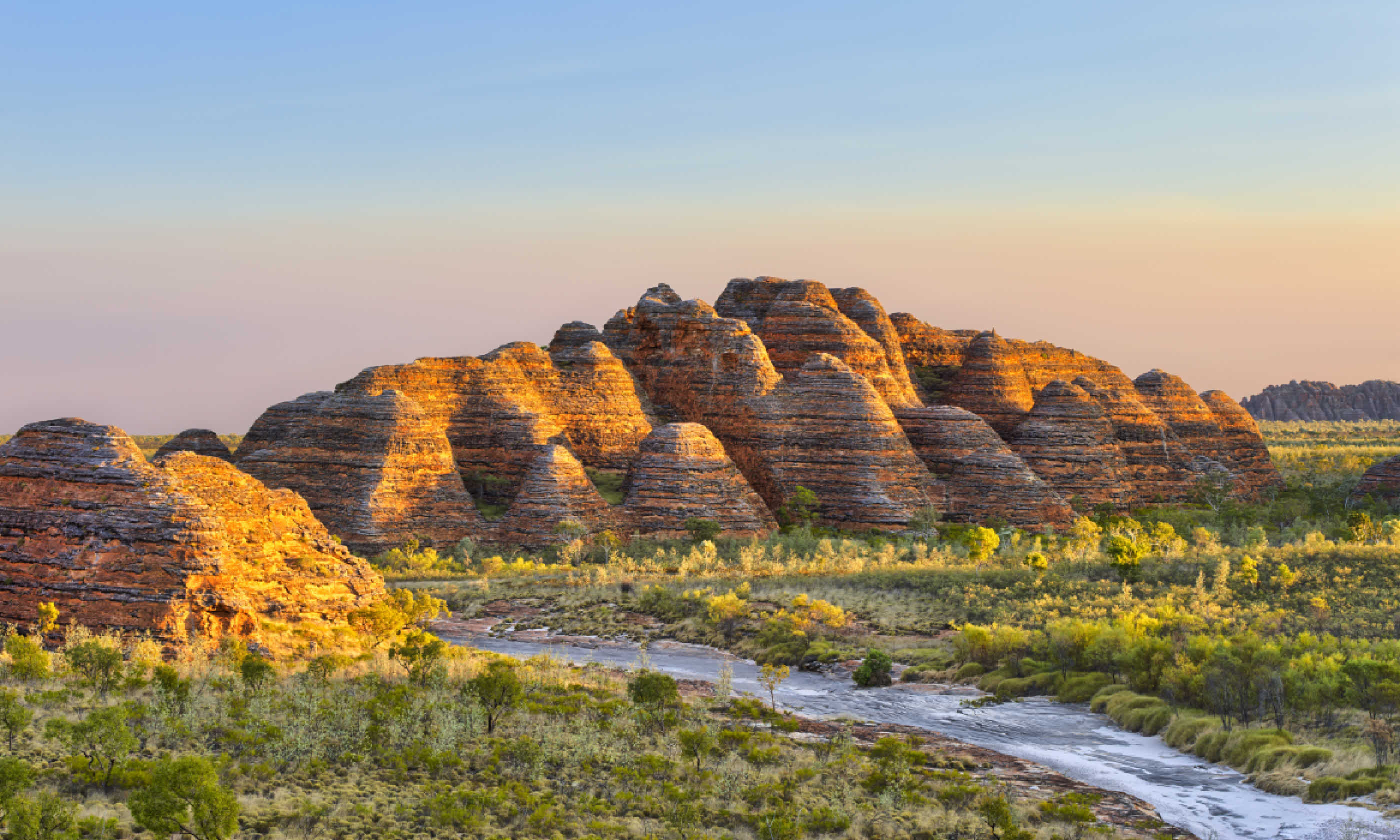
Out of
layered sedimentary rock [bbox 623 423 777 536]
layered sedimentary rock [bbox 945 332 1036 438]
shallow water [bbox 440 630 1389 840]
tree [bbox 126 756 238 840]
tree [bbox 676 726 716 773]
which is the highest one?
layered sedimentary rock [bbox 945 332 1036 438]

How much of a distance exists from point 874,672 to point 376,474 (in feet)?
96.5

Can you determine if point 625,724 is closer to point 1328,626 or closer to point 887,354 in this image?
point 1328,626

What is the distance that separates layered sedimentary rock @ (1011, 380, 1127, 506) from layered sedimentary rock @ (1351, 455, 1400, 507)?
12751 mm

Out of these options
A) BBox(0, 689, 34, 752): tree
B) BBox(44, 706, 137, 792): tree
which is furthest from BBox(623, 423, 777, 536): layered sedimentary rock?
BBox(44, 706, 137, 792): tree

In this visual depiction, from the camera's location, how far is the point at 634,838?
1647 cm

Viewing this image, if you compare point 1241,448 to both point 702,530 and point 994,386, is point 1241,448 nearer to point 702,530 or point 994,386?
point 994,386

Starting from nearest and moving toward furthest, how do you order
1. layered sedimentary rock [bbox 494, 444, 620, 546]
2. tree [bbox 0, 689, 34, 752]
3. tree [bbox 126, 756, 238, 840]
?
tree [bbox 126, 756, 238, 840], tree [bbox 0, 689, 34, 752], layered sedimentary rock [bbox 494, 444, 620, 546]

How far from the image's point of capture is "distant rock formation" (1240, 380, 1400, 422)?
191125 millimetres

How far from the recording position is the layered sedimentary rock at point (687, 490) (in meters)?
53.3

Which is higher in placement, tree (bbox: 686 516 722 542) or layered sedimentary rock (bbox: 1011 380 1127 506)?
layered sedimentary rock (bbox: 1011 380 1127 506)

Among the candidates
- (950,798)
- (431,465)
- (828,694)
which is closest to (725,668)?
(828,694)

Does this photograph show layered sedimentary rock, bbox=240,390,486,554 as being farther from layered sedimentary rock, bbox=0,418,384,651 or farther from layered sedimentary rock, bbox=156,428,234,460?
layered sedimentary rock, bbox=0,418,384,651

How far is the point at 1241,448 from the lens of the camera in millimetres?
77938

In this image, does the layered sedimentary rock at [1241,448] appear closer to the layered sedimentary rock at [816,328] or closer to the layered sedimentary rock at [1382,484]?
the layered sedimentary rock at [1382,484]
